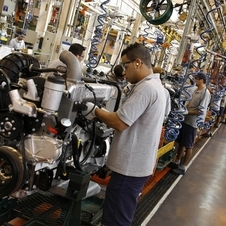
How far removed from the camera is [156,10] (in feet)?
14.4

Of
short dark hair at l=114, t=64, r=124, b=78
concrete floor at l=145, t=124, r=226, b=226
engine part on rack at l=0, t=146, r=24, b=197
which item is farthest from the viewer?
concrete floor at l=145, t=124, r=226, b=226

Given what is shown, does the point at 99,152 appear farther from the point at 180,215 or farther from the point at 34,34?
the point at 34,34

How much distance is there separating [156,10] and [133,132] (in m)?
2.73

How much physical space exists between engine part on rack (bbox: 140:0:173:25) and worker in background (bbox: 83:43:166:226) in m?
2.24

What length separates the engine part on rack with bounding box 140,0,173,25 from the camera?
420cm

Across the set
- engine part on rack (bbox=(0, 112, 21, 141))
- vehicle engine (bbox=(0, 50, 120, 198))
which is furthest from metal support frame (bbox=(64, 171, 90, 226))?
engine part on rack (bbox=(0, 112, 21, 141))

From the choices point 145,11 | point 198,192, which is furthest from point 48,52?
point 198,192

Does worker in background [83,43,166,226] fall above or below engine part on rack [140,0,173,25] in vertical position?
below

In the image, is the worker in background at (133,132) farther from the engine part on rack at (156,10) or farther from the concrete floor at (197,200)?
the engine part on rack at (156,10)

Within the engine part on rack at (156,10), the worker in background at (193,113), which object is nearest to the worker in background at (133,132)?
the engine part on rack at (156,10)

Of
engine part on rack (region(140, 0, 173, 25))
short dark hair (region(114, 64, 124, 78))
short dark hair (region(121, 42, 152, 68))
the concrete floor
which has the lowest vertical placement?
the concrete floor

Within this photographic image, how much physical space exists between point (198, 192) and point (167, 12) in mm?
2631

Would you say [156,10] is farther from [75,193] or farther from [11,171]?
[11,171]

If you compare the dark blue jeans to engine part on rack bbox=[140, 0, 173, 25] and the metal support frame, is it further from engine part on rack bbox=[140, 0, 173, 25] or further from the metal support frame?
engine part on rack bbox=[140, 0, 173, 25]
